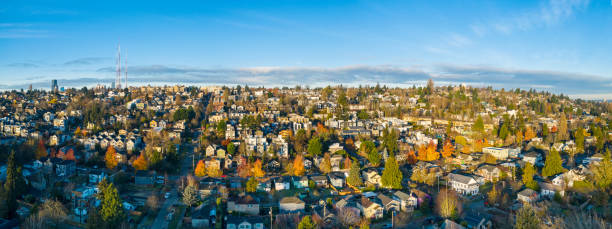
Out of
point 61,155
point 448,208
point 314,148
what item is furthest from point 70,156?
point 448,208

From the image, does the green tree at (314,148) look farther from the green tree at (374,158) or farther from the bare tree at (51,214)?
the bare tree at (51,214)

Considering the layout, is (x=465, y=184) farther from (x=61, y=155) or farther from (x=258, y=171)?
(x=61, y=155)

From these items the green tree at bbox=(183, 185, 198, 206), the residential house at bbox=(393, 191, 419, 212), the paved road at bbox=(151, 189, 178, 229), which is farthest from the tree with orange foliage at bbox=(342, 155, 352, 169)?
the paved road at bbox=(151, 189, 178, 229)

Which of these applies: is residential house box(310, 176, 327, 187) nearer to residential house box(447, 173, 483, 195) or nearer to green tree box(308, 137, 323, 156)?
green tree box(308, 137, 323, 156)

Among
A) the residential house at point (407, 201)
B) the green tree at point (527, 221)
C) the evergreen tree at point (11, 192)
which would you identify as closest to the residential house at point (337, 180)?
the residential house at point (407, 201)

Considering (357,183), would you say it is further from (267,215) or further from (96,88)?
(96,88)

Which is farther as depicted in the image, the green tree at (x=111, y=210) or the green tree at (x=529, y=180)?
A: the green tree at (x=529, y=180)

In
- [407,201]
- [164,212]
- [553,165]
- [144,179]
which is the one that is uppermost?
[553,165]

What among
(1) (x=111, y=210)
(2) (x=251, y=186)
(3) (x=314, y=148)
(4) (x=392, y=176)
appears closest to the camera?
(1) (x=111, y=210)

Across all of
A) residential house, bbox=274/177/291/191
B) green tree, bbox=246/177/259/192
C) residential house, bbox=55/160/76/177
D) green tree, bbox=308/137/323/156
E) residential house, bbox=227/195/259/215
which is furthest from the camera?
green tree, bbox=308/137/323/156
